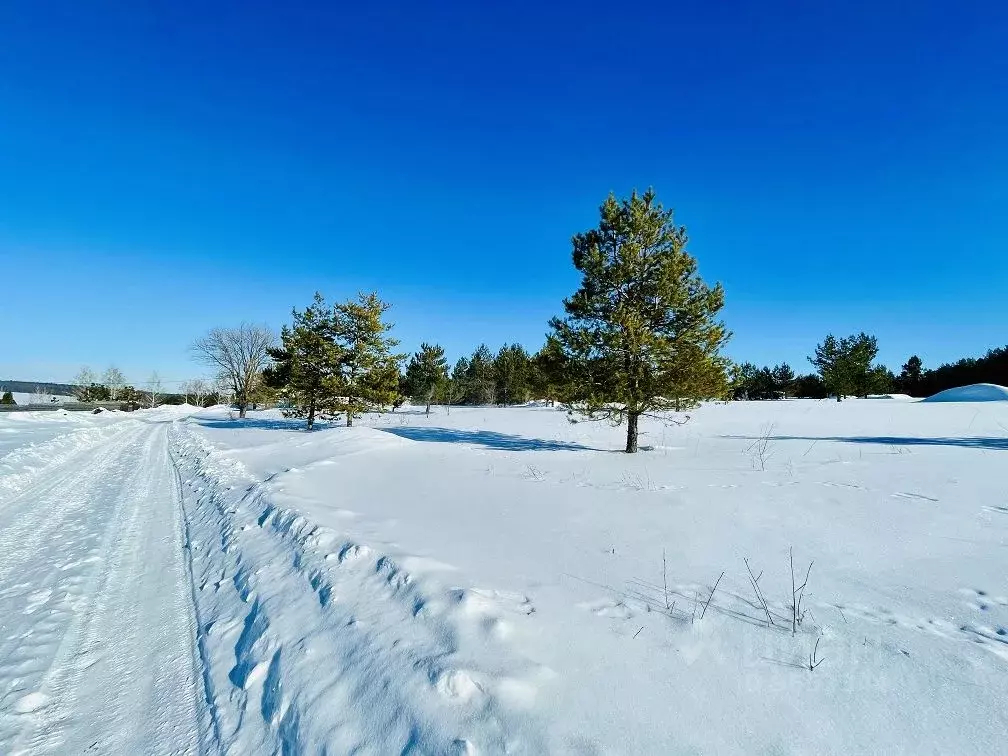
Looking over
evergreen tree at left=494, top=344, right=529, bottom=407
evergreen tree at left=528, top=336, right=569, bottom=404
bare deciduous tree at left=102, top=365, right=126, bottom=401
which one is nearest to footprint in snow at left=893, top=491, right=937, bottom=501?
evergreen tree at left=528, top=336, right=569, bottom=404

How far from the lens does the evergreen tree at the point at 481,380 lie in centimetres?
5450

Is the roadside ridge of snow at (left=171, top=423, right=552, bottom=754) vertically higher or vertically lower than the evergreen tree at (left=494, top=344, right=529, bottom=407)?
lower

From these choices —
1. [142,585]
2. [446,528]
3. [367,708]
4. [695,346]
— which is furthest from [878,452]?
[142,585]

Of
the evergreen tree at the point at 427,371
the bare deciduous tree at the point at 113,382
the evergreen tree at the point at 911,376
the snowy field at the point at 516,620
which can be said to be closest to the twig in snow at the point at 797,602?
the snowy field at the point at 516,620

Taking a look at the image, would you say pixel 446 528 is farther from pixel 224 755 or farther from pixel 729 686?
pixel 729 686

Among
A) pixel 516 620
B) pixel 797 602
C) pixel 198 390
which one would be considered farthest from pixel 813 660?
pixel 198 390

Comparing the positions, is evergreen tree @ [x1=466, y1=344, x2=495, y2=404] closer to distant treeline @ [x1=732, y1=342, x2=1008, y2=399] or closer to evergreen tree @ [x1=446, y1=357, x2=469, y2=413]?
evergreen tree @ [x1=446, y1=357, x2=469, y2=413]

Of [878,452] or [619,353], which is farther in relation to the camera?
[619,353]

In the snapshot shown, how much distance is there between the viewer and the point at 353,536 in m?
5.25

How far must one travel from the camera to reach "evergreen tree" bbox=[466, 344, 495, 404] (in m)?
54.5

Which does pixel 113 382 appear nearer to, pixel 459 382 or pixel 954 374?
pixel 459 382

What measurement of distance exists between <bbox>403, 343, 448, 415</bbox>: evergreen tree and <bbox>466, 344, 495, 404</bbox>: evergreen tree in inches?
424

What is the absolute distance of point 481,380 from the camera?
5512 centimetres

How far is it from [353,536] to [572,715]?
12.1 ft
